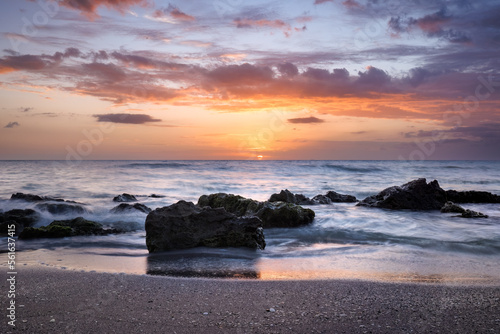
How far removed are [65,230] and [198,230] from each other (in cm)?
388

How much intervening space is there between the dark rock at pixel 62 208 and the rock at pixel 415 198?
12.0 meters

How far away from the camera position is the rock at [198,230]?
8.09 meters

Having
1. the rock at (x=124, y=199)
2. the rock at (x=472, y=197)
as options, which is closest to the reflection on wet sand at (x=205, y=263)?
the rock at (x=124, y=199)

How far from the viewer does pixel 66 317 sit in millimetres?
3943

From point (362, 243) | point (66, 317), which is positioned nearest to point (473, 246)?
point (362, 243)

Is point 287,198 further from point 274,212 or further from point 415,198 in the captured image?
point 415,198

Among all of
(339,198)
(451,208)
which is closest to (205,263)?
(451,208)

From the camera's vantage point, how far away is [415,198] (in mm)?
15188

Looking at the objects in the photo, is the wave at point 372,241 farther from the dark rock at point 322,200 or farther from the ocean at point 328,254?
the dark rock at point 322,200

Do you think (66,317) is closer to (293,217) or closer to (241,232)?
(241,232)

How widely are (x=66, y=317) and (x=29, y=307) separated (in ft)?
2.10

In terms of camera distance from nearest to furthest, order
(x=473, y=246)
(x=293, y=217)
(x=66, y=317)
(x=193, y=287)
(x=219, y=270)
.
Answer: (x=66, y=317)
(x=193, y=287)
(x=219, y=270)
(x=473, y=246)
(x=293, y=217)

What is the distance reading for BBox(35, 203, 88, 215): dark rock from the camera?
1412 centimetres

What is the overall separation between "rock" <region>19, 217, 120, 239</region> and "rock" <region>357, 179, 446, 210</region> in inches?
420
